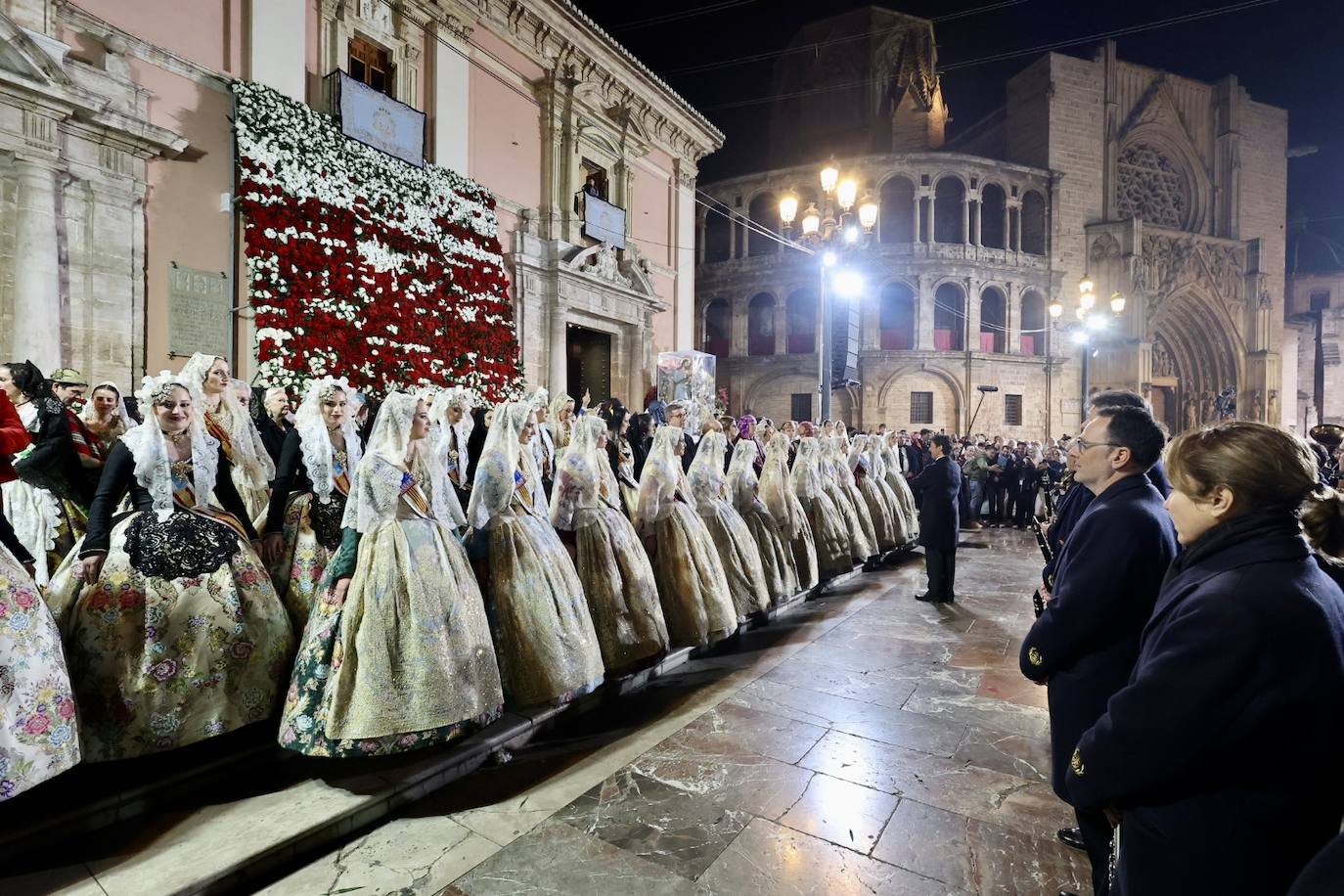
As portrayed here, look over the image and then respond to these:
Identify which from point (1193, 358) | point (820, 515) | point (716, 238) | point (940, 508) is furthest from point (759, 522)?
point (1193, 358)

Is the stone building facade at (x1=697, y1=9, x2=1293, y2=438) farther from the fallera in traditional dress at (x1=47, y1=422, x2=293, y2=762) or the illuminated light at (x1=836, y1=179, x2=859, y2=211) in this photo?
the fallera in traditional dress at (x1=47, y1=422, x2=293, y2=762)

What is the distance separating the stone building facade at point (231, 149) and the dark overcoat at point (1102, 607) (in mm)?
9076

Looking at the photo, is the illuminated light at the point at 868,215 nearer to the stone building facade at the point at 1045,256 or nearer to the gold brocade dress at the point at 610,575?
the gold brocade dress at the point at 610,575

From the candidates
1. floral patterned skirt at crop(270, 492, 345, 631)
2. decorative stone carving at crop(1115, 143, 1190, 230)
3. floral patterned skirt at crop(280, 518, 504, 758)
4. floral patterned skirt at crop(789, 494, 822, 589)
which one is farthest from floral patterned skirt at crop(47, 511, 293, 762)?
decorative stone carving at crop(1115, 143, 1190, 230)

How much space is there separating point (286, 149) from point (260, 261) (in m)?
1.72

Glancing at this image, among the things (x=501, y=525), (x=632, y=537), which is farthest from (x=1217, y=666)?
(x=632, y=537)

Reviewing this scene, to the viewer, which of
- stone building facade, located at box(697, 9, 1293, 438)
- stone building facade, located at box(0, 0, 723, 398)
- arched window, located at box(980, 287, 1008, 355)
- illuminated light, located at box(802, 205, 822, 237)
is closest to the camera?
stone building facade, located at box(0, 0, 723, 398)

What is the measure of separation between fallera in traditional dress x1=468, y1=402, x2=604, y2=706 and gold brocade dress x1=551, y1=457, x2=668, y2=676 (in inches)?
12.1

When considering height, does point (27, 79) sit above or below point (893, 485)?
above

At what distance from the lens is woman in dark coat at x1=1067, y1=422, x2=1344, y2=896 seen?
1.22 meters

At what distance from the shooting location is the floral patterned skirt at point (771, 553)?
19.4ft

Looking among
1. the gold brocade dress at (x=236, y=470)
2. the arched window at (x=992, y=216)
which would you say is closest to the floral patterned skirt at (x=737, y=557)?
the gold brocade dress at (x=236, y=470)

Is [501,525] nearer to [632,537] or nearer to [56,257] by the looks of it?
[632,537]

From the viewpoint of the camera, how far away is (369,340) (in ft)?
31.1
